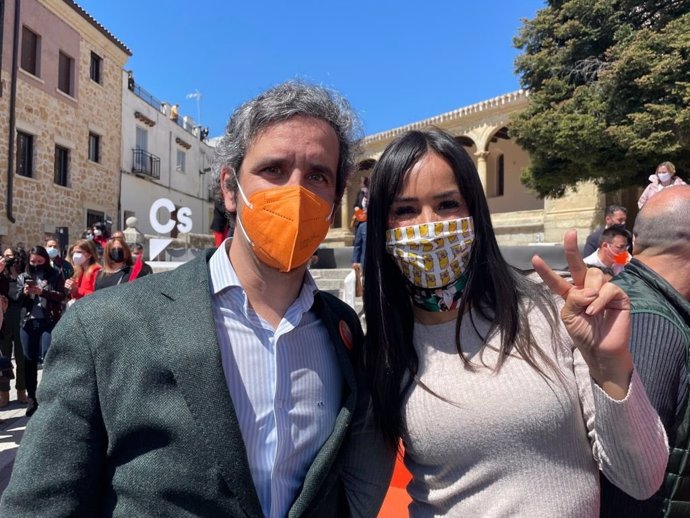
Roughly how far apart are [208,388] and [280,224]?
1.67 ft

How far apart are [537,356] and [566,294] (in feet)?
0.79

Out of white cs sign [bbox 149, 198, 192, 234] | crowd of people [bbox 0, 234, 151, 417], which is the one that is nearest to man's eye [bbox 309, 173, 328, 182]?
crowd of people [bbox 0, 234, 151, 417]

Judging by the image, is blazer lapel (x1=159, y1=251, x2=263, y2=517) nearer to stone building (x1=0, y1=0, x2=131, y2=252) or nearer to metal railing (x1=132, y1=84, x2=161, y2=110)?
stone building (x1=0, y1=0, x2=131, y2=252)

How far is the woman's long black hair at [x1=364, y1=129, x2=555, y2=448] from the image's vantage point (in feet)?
5.10

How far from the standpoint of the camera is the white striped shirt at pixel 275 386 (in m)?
1.31

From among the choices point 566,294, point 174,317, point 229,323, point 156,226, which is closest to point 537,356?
point 566,294

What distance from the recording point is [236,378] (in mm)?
1343

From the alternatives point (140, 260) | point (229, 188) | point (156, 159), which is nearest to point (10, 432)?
point (140, 260)

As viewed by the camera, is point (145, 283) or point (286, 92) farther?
point (286, 92)

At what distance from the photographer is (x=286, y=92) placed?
1.58 metres

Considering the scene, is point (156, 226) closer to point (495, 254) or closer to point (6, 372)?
point (6, 372)

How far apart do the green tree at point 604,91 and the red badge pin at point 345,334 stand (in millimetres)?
12609

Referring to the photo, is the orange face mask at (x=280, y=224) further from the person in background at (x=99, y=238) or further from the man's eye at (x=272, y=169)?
the person in background at (x=99, y=238)

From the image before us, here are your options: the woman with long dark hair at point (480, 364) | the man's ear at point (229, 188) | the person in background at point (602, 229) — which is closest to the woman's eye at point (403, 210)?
the woman with long dark hair at point (480, 364)
